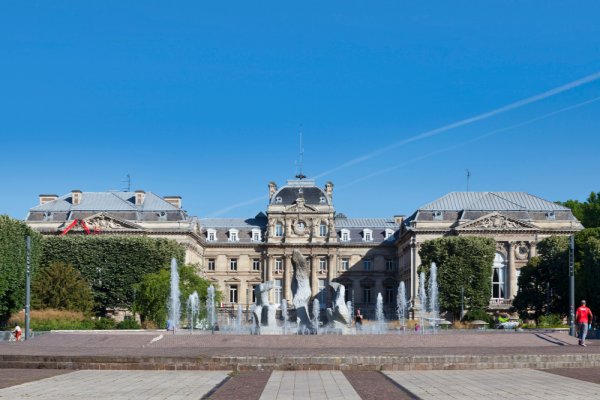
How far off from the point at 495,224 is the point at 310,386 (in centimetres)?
8445

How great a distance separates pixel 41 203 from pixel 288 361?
91.4 meters

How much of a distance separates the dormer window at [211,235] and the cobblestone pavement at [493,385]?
101m

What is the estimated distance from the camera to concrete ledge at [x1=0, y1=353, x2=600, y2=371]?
30719 mm

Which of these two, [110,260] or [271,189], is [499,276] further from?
[110,260]

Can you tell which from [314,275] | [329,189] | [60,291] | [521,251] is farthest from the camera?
[329,189]

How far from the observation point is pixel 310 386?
82.3ft

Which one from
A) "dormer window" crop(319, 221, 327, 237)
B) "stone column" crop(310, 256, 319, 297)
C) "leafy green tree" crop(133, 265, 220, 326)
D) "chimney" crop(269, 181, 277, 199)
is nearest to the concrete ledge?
"leafy green tree" crop(133, 265, 220, 326)

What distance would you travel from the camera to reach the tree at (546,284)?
81.6m

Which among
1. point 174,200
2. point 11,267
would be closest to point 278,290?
point 174,200

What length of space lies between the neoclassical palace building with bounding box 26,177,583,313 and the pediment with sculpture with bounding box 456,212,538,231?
0.36 feet

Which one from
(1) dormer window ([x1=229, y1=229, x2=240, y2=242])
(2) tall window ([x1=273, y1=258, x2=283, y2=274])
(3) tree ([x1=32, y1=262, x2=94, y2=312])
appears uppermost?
(1) dormer window ([x1=229, y1=229, x2=240, y2=242])

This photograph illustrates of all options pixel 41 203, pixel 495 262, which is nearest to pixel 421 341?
pixel 495 262

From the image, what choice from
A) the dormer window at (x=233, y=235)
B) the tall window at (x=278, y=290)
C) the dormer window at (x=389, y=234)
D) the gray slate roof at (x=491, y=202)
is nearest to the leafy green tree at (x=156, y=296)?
the gray slate roof at (x=491, y=202)

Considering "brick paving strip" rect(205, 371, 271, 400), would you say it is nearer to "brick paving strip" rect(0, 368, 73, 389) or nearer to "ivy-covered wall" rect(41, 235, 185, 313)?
"brick paving strip" rect(0, 368, 73, 389)
